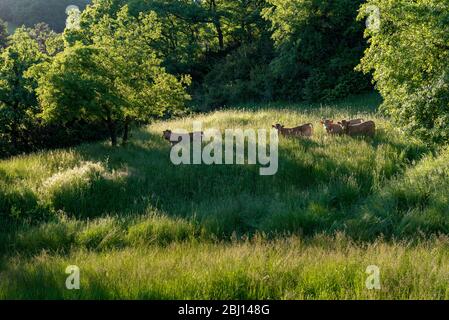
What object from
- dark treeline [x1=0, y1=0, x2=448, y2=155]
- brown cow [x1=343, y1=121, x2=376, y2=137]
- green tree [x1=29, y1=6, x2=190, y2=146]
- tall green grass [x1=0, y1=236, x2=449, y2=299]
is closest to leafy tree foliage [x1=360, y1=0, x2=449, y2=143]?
dark treeline [x1=0, y1=0, x2=448, y2=155]

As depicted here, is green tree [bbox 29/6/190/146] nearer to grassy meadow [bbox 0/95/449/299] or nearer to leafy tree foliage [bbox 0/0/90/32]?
grassy meadow [bbox 0/95/449/299]

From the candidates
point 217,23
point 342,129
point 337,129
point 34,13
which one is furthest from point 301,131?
point 34,13

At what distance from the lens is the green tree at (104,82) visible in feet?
44.4

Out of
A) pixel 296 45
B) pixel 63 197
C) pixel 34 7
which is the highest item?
pixel 34 7

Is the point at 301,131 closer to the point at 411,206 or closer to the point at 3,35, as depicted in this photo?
the point at 411,206

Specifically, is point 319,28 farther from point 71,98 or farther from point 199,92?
point 71,98

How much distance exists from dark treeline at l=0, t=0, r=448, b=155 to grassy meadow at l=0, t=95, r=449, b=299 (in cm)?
156

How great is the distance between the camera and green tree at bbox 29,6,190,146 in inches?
532

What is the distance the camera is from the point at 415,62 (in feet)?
30.6

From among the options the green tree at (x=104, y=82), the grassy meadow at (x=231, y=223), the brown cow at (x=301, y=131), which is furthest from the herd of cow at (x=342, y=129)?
the green tree at (x=104, y=82)

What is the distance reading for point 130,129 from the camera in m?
20.0

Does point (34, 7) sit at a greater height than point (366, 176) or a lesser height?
greater

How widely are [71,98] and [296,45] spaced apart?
21.1 m

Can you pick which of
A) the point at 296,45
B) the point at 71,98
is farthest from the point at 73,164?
the point at 296,45
